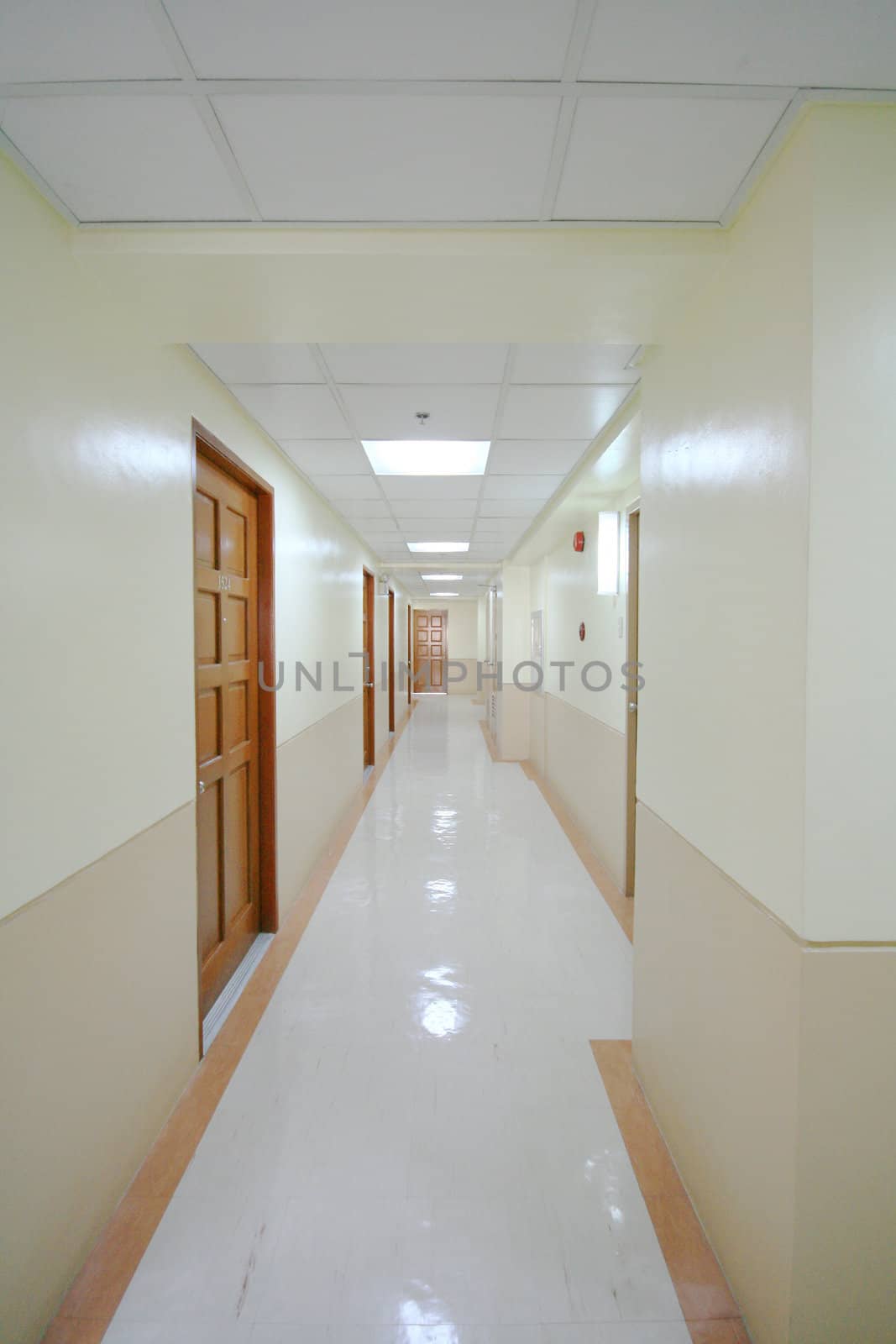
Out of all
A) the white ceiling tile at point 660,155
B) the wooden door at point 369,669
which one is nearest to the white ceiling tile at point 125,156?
the white ceiling tile at point 660,155

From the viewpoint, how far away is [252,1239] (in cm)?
160

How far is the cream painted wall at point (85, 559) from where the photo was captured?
133cm

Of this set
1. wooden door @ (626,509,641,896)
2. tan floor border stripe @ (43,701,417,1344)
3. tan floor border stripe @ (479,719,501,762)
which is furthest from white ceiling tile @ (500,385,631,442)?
tan floor border stripe @ (479,719,501,762)

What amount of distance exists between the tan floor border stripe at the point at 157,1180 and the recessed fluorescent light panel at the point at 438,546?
4295 millimetres

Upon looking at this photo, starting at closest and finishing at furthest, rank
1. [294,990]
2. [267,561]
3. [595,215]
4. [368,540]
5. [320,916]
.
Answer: [595,215] → [294,990] → [267,561] → [320,916] → [368,540]

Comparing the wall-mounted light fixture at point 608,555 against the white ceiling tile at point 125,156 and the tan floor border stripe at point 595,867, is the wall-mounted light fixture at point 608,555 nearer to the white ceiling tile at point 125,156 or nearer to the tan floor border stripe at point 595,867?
the tan floor border stripe at point 595,867

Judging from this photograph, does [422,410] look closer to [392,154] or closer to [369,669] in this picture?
[392,154]

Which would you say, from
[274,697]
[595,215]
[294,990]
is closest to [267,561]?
[274,697]

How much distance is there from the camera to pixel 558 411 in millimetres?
2643

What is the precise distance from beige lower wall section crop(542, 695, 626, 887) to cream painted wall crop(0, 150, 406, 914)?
2701mm

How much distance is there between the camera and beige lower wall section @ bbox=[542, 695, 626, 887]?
401cm

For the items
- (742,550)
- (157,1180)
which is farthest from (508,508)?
(157,1180)

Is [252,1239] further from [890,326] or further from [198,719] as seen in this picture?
[890,326]

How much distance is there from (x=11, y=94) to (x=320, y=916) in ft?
11.3
